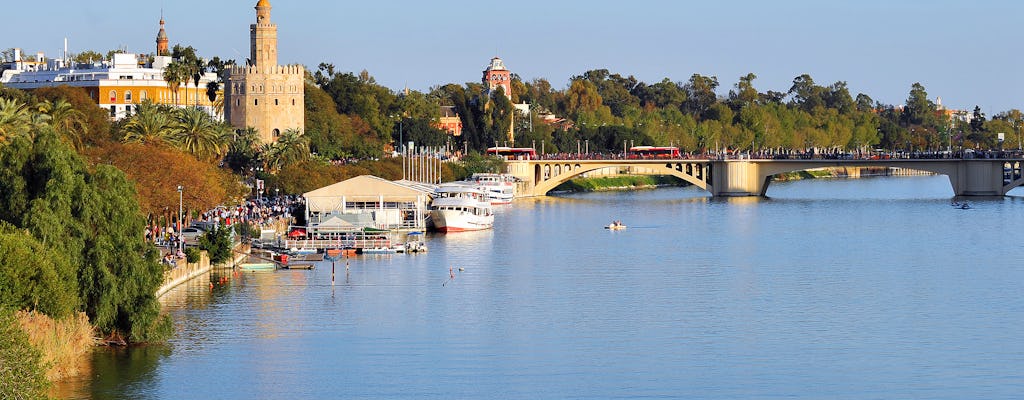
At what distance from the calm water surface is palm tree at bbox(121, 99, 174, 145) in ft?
51.5

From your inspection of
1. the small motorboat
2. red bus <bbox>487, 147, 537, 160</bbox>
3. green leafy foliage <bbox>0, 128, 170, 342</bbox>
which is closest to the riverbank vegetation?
green leafy foliage <bbox>0, 128, 170, 342</bbox>

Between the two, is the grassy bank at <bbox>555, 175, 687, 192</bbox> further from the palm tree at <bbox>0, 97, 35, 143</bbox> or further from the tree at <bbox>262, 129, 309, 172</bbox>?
the palm tree at <bbox>0, 97, 35, 143</bbox>

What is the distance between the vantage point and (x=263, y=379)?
3884 centimetres

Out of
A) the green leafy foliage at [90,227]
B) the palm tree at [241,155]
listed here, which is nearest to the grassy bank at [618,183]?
the palm tree at [241,155]

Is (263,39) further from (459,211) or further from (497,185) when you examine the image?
(459,211)

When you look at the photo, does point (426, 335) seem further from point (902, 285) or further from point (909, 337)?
point (902, 285)

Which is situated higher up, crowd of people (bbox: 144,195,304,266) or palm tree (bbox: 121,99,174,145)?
palm tree (bbox: 121,99,174,145)

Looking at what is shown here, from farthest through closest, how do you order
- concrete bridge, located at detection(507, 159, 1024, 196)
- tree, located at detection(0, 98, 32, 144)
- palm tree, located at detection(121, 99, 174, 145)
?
1. concrete bridge, located at detection(507, 159, 1024, 196)
2. palm tree, located at detection(121, 99, 174, 145)
3. tree, located at detection(0, 98, 32, 144)

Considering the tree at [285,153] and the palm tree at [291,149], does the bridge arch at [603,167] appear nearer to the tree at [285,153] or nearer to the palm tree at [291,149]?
the palm tree at [291,149]

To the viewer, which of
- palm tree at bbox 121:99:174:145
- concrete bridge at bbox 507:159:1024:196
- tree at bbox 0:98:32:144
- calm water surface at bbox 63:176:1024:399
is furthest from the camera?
concrete bridge at bbox 507:159:1024:196

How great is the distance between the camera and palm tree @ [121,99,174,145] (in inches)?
3209

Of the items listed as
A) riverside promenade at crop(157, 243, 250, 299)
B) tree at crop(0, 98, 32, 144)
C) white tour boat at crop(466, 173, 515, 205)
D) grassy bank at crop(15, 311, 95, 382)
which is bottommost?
grassy bank at crop(15, 311, 95, 382)

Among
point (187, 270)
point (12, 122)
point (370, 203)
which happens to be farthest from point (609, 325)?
point (370, 203)

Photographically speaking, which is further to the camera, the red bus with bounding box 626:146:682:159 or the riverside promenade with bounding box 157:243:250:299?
the red bus with bounding box 626:146:682:159
